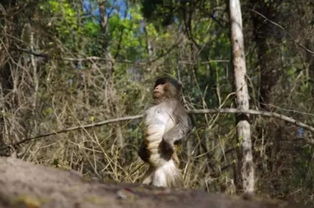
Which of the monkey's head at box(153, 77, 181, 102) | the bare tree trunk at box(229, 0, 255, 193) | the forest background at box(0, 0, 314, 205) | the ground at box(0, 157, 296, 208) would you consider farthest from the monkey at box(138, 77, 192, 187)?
the bare tree trunk at box(229, 0, 255, 193)

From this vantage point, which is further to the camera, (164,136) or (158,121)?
(158,121)

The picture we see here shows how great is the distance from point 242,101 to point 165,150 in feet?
10.2

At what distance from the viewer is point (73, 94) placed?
1233 centimetres

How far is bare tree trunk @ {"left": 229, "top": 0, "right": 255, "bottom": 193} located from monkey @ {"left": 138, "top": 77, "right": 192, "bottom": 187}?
2.57m

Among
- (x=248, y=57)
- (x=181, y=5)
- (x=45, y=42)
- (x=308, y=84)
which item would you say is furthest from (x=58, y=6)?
(x=308, y=84)

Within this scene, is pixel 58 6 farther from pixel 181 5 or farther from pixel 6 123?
pixel 6 123

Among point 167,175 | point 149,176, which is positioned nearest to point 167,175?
point 167,175

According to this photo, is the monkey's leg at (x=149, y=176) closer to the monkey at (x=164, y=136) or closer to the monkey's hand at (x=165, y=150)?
the monkey at (x=164, y=136)

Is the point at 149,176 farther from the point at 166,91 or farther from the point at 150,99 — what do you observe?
the point at 150,99

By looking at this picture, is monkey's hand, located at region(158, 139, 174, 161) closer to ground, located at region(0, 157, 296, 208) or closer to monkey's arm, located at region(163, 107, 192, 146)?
monkey's arm, located at region(163, 107, 192, 146)

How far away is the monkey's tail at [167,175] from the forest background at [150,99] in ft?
6.65

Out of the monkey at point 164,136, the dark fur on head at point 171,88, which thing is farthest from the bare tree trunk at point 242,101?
the monkey at point 164,136

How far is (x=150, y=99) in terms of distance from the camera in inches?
500

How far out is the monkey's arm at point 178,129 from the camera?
6723 millimetres
